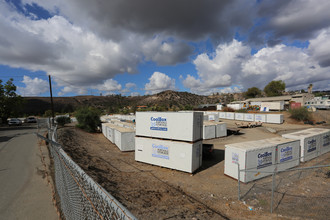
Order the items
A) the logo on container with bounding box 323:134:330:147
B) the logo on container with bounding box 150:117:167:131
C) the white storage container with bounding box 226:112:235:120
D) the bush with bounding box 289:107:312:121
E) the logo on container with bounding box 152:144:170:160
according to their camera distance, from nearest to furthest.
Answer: the logo on container with bounding box 150:117:167:131 → the logo on container with bounding box 152:144:170:160 → the logo on container with bounding box 323:134:330:147 → the bush with bounding box 289:107:312:121 → the white storage container with bounding box 226:112:235:120

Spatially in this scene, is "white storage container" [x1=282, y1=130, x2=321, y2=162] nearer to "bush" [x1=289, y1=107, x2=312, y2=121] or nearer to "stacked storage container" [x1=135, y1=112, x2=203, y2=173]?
"stacked storage container" [x1=135, y1=112, x2=203, y2=173]

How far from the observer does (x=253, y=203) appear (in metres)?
6.64

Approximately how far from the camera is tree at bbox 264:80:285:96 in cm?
8288

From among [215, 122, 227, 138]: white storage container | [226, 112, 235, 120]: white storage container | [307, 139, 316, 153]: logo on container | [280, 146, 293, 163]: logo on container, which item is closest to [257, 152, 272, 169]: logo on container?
[280, 146, 293, 163]: logo on container

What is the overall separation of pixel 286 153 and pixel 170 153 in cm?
771

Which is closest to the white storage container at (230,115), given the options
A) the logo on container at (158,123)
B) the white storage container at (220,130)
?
the white storage container at (220,130)

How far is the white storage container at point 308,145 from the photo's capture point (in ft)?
35.3

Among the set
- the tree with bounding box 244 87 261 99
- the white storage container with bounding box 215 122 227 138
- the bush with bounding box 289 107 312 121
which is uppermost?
the tree with bounding box 244 87 261 99

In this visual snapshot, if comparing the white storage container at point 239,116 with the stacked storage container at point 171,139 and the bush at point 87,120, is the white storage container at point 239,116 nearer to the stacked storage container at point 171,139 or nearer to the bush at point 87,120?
the stacked storage container at point 171,139

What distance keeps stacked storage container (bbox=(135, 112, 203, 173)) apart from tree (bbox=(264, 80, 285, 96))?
314 ft

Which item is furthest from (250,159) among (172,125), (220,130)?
(220,130)

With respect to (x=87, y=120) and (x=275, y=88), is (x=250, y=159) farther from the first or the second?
(x=275, y=88)

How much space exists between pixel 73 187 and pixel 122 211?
7.34 ft

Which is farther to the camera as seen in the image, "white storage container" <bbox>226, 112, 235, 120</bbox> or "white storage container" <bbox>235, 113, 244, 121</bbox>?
"white storage container" <bbox>226, 112, 235, 120</bbox>
